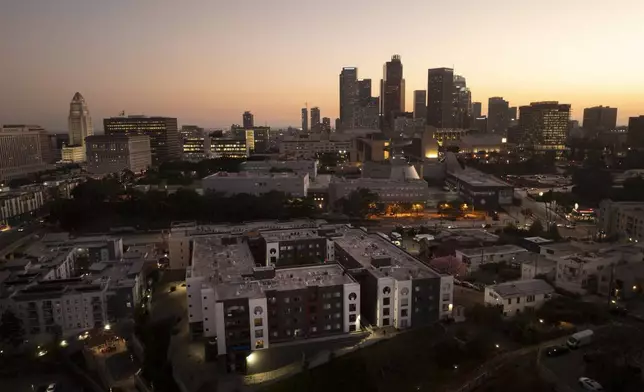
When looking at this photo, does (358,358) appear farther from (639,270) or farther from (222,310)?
(639,270)

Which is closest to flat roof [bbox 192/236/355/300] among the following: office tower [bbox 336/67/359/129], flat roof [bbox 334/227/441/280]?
flat roof [bbox 334/227/441/280]

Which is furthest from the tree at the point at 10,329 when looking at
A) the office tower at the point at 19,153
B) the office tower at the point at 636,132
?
the office tower at the point at 636,132

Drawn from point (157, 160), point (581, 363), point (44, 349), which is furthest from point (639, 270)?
point (157, 160)

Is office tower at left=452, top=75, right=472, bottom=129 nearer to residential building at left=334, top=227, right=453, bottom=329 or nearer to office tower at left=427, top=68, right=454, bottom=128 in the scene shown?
office tower at left=427, top=68, right=454, bottom=128

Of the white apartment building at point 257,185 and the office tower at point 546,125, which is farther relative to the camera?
the office tower at point 546,125

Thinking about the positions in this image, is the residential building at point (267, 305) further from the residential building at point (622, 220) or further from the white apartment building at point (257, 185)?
the white apartment building at point (257, 185)

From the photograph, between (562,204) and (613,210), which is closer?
(613,210)
